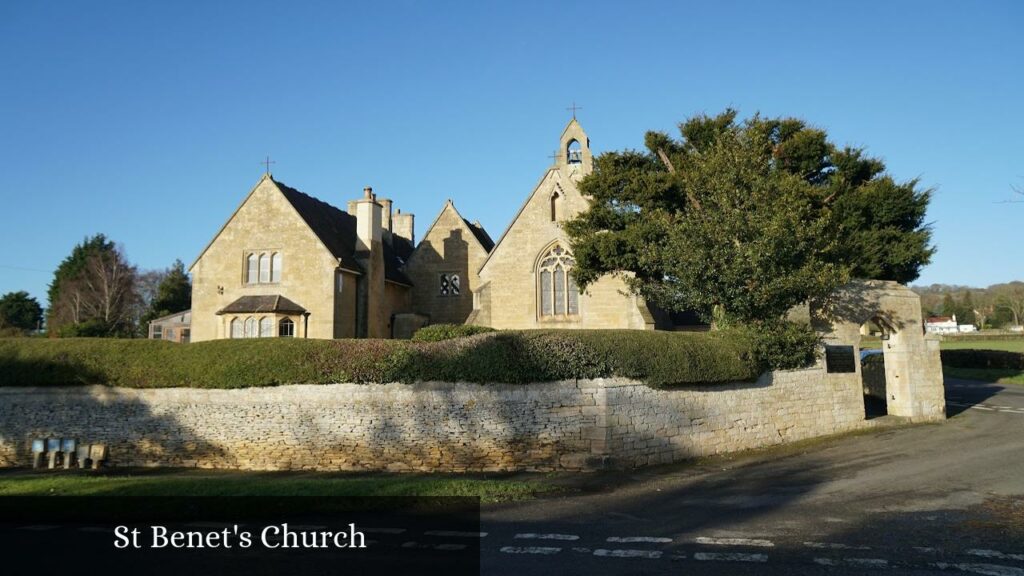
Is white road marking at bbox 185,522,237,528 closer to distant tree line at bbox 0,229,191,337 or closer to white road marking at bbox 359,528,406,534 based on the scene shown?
white road marking at bbox 359,528,406,534

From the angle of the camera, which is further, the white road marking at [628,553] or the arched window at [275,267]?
the arched window at [275,267]

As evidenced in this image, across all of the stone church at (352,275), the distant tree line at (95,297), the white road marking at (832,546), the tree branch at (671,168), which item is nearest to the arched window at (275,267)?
the stone church at (352,275)

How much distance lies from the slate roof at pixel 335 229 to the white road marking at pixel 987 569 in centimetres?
2521

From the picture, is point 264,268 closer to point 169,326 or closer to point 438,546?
point 438,546

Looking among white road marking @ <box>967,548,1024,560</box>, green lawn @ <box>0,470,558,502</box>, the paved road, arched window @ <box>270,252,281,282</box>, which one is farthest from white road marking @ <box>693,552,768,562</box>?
arched window @ <box>270,252,281,282</box>

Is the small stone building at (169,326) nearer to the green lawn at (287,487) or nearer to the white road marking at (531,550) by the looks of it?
the green lawn at (287,487)

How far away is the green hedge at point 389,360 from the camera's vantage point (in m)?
15.7

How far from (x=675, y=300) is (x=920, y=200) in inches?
630

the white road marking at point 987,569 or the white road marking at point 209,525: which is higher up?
the white road marking at point 209,525

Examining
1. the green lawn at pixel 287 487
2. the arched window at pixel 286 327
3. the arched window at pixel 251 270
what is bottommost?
the green lawn at pixel 287 487

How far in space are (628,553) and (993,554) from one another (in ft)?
16.1

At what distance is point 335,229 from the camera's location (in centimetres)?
3244

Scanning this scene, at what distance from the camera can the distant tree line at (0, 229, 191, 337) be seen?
60.3m

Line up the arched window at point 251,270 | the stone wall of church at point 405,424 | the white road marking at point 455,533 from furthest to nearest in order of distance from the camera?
the arched window at point 251,270 → the stone wall of church at point 405,424 → the white road marking at point 455,533
